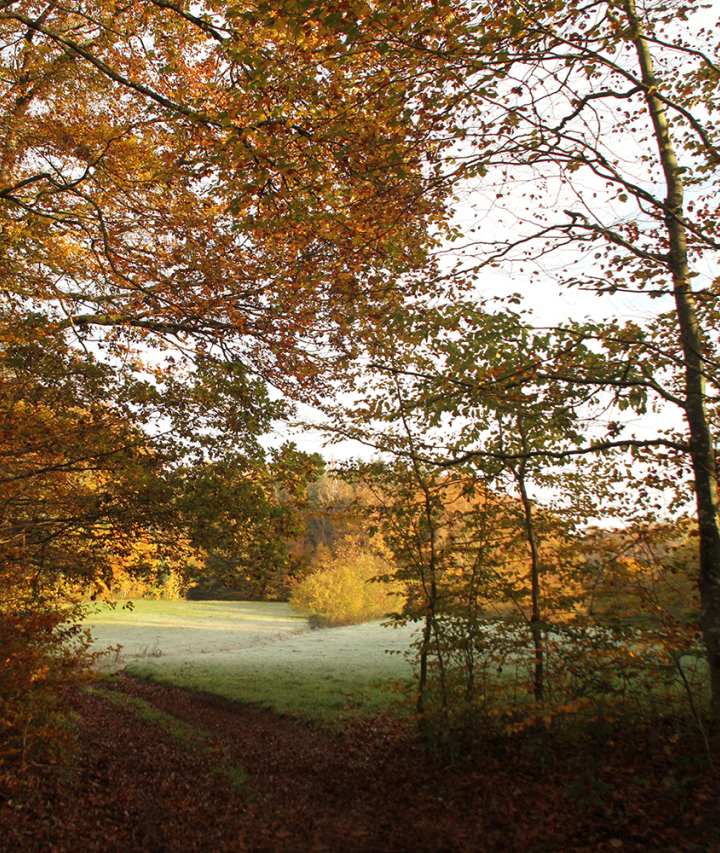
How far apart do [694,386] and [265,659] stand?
18.2m

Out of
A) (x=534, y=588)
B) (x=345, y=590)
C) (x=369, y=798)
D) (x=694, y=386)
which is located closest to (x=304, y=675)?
(x=369, y=798)

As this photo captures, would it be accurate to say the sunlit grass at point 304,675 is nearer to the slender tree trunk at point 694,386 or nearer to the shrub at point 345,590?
the slender tree trunk at point 694,386

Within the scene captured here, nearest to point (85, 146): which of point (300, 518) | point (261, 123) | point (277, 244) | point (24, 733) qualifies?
point (277, 244)

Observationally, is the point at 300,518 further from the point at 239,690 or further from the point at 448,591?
the point at 239,690

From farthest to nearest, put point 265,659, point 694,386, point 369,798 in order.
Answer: point 265,659 < point 369,798 < point 694,386

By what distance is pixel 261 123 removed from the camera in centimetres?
526

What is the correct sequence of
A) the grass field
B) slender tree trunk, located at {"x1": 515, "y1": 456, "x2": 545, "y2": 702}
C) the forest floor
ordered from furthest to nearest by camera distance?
the grass field
slender tree trunk, located at {"x1": 515, "y1": 456, "x2": 545, "y2": 702}
the forest floor

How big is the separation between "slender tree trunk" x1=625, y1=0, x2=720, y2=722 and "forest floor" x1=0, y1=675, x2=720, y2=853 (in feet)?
4.42

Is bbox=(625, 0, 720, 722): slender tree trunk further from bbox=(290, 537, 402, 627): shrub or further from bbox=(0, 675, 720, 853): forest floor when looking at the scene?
bbox=(290, 537, 402, 627): shrub

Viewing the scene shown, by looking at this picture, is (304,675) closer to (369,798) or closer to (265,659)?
(265,659)

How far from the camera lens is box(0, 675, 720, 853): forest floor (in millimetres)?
5051

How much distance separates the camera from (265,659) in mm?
19516

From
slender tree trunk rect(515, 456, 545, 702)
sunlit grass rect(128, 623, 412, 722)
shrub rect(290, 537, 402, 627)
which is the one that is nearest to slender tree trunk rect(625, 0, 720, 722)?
slender tree trunk rect(515, 456, 545, 702)

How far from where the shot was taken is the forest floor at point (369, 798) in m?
5.05
